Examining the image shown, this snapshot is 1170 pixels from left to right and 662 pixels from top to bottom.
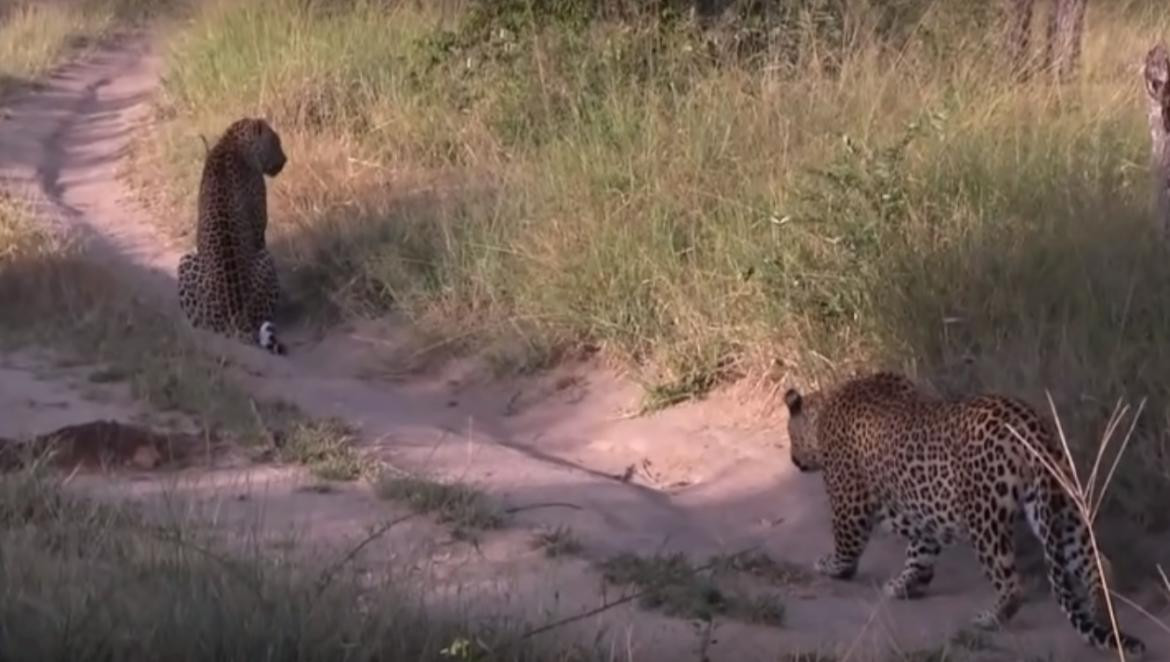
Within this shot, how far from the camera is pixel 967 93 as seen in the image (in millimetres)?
9930

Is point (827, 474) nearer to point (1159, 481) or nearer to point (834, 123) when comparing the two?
point (1159, 481)

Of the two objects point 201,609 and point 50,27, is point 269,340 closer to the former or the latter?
point 201,609

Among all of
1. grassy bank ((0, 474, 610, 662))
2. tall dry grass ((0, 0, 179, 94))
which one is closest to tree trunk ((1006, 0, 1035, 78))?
grassy bank ((0, 474, 610, 662))

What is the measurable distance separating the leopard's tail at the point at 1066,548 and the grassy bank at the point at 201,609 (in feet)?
5.46

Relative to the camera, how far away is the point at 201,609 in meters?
4.54

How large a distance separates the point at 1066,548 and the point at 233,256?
5264mm

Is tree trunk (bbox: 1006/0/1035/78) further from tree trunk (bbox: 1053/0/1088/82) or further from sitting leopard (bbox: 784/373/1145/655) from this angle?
sitting leopard (bbox: 784/373/1145/655)

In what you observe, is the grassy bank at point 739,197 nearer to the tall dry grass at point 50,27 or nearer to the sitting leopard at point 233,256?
the sitting leopard at point 233,256

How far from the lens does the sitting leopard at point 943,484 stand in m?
6.02

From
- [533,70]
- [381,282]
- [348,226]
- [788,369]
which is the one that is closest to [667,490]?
[788,369]

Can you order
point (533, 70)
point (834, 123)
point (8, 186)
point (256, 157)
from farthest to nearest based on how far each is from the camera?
point (8, 186), point (533, 70), point (256, 157), point (834, 123)

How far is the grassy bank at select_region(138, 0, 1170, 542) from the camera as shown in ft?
24.4

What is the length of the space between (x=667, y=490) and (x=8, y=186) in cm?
700

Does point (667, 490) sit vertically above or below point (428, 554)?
below
